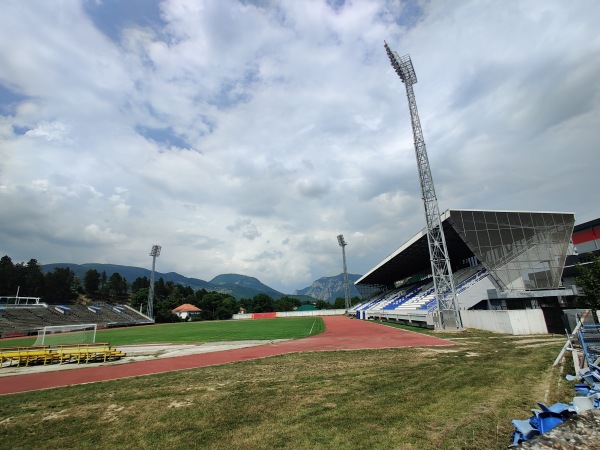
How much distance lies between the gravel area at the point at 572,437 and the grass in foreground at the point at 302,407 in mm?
689

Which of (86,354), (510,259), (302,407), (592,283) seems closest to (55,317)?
(86,354)

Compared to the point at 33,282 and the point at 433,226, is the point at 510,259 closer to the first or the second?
the point at 433,226

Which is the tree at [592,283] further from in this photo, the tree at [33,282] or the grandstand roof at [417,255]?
the tree at [33,282]

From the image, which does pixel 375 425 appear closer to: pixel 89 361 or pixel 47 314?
pixel 89 361

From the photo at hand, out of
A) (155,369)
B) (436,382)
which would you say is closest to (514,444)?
(436,382)

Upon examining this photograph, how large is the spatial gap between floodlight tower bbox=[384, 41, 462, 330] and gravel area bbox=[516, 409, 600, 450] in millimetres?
23817

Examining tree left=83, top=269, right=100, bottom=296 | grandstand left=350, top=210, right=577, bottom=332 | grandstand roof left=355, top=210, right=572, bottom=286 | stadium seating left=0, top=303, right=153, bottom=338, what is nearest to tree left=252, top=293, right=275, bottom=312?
stadium seating left=0, top=303, right=153, bottom=338

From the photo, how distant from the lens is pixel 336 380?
10.3 m

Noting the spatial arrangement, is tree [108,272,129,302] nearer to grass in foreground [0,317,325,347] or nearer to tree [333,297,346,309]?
tree [333,297,346,309]

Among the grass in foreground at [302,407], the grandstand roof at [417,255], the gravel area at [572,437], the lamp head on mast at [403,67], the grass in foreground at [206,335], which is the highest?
the lamp head on mast at [403,67]

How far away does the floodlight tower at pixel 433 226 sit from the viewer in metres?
27.5

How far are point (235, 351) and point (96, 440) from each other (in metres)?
13.1

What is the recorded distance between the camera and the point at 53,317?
197ft

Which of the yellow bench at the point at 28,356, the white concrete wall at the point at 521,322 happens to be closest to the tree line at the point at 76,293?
the yellow bench at the point at 28,356
